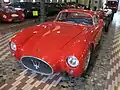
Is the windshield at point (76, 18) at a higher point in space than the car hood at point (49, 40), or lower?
higher

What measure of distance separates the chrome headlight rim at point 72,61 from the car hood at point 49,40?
188 mm

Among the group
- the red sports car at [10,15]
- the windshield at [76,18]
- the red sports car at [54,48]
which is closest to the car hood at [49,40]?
the red sports car at [54,48]

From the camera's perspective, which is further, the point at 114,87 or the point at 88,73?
Result: the point at 88,73

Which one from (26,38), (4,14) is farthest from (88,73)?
(4,14)

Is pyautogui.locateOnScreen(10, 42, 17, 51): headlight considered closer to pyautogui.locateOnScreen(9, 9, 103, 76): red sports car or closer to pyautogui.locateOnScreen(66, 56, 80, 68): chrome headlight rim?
pyautogui.locateOnScreen(9, 9, 103, 76): red sports car

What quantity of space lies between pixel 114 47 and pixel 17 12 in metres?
4.73

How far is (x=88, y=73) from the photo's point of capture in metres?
3.52

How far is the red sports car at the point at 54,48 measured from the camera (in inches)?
112

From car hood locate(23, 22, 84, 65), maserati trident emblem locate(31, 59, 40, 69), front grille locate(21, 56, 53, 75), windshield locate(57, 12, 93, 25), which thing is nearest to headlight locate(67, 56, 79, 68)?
car hood locate(23, 22, 84, 65)

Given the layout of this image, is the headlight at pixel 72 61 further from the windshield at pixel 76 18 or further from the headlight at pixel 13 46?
the windshield at pixel 76 18

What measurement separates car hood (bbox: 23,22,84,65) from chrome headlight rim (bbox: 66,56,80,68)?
188 millimetres

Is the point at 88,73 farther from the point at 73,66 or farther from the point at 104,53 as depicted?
the point at 104,53

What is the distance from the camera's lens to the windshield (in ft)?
13.8

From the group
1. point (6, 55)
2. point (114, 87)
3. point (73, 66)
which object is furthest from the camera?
point (6, 55)
